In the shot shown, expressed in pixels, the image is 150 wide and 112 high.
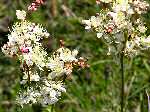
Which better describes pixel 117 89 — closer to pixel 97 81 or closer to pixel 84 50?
pixel 97 81

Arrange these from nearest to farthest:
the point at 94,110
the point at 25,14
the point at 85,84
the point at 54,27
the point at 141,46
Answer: the point at 25,14 → the point at 141,46 → the point at 94,110 → the point at 85,84 → the point at 54,27

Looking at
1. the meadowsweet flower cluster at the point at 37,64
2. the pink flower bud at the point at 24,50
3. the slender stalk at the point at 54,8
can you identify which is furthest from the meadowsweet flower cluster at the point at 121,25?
the slender stalk at the point at 54,8

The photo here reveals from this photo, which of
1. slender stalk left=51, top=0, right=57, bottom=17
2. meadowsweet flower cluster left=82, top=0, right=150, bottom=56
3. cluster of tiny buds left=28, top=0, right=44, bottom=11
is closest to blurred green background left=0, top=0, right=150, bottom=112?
slender stalk left=51, top=0, right=57, bottom=17

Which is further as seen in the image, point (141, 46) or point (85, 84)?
point (85, 84)

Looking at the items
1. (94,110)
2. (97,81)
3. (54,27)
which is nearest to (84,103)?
(94,110)

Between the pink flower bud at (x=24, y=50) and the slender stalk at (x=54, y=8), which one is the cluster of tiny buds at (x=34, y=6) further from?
the slender stalk at (x=54, y=8)

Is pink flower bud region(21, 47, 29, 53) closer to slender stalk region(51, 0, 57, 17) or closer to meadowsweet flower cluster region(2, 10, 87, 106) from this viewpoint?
meadowsweet flower cluster region(2, 10, 87, 106)

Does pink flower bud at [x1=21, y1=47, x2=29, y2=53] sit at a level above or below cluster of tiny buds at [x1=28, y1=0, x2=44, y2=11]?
below
